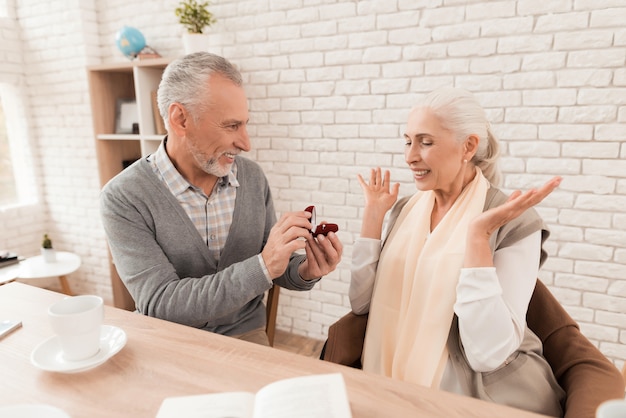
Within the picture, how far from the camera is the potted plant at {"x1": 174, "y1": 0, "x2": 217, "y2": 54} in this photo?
112 inches

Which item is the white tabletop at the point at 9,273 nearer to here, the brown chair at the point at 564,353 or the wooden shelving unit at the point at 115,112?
the wooden shelving unit at the point at 115,112

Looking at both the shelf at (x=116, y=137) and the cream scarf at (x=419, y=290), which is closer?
the cream scarf at (x=419, y=290)

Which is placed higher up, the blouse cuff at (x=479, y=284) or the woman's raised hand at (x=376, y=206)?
the woman's raised hand at (x=376, y=206)

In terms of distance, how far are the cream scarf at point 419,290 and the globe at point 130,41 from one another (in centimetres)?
243

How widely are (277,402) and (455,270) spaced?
2.50 feet

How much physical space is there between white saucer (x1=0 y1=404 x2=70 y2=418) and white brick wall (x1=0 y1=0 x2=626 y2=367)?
2113 mm

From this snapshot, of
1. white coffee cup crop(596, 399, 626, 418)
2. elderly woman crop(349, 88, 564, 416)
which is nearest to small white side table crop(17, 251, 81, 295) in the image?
elderly woman crop(349, 88, 564, 416)

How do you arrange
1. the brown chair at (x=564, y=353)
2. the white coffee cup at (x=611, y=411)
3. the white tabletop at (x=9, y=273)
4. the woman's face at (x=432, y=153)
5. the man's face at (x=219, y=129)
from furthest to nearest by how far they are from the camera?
the white tabletop at (x=9, y=273) → the man's face at (x=219, y=129) → the woman's face at (x=432, y=153) → the brown chair at (x=564, y=353) → the white coffee cup at (x=611, y=411)

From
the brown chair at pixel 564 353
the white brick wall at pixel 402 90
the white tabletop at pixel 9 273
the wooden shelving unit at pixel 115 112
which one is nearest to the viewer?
the brown chair at pixel 564 353

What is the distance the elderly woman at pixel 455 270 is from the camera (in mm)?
1238

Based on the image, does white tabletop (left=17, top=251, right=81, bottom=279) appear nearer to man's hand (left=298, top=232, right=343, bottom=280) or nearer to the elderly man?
the elderly man

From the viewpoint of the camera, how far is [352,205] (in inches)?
111

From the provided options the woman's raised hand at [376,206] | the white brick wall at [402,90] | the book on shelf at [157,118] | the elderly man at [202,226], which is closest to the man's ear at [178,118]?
the elderly man at [202,226]

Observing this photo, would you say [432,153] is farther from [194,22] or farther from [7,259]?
[7,259]
